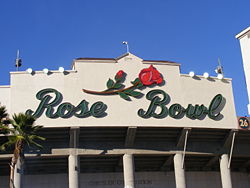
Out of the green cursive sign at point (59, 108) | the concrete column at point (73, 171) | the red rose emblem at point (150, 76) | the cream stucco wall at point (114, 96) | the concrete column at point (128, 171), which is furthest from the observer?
the red rose emblem at point (150, 76)

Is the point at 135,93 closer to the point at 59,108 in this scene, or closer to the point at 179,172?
the point at 59,108

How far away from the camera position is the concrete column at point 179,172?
47.0m

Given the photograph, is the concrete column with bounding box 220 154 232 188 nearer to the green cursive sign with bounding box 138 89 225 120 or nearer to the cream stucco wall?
the cream stucco wall

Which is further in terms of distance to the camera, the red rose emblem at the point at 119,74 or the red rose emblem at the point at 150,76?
the red rose emblem at the point at 150,76

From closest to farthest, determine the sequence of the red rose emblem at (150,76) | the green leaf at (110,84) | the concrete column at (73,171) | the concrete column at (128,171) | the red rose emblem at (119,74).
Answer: the concrete column at (73,171) < the concrete column at (128,171) < the green leaf at (110,84) < the red rose emblem at (119,74) < the red rose emblem at (150,76)

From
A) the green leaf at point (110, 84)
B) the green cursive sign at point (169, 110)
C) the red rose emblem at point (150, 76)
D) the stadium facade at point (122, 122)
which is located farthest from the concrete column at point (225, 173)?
the green leaf at point (110, 84)

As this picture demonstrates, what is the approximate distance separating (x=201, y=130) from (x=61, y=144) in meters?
15.2

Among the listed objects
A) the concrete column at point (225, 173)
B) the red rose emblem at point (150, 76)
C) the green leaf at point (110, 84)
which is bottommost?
the concrete column at point (225, 173)

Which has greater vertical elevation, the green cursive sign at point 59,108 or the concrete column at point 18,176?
the green cursive sign at point 59,108

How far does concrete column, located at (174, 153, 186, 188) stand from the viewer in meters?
47.0

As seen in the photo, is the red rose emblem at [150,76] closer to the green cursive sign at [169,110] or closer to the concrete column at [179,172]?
the green cursive sign at [169,110]

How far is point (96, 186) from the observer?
164ft

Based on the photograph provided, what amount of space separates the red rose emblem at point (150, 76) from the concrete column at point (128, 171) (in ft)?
26.6

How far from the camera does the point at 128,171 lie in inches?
1804
